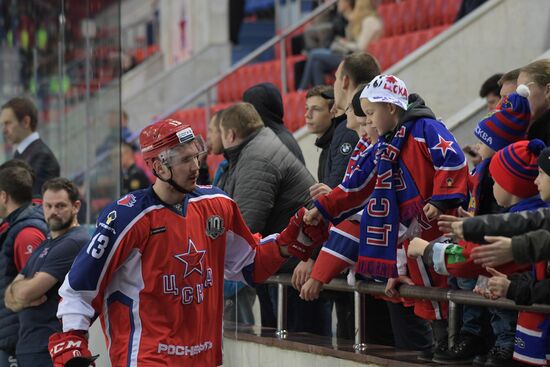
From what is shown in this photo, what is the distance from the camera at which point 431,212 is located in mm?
5672

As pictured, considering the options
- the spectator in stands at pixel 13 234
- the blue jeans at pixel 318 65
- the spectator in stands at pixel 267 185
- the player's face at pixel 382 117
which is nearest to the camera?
the player's face at pixel 382 117

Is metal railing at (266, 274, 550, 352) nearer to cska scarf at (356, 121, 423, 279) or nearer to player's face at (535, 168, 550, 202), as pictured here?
cska scarf at (356, 121, 423, 279)

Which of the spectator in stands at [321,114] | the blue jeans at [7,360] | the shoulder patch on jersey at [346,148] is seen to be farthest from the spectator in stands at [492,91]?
the blue jeans at [7,360]

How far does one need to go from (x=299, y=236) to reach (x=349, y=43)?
7.55 metres

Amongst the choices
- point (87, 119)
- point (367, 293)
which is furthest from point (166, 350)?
point (87, 119)

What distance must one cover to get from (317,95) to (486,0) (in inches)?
171

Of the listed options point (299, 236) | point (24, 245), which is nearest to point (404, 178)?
point (299, 236)

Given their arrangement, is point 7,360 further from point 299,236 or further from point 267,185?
point 299,236

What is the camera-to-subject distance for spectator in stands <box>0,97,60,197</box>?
984cm

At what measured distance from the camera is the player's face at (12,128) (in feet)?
33.2

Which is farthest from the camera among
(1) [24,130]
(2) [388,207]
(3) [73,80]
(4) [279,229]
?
(3) [73,80]

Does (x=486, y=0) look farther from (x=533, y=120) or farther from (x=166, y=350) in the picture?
(x=166, y=350)

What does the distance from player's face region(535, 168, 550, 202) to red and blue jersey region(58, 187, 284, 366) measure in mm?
1671

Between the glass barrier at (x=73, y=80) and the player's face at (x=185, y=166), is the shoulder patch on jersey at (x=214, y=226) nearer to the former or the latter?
the player's face at (x=185, y=166)
